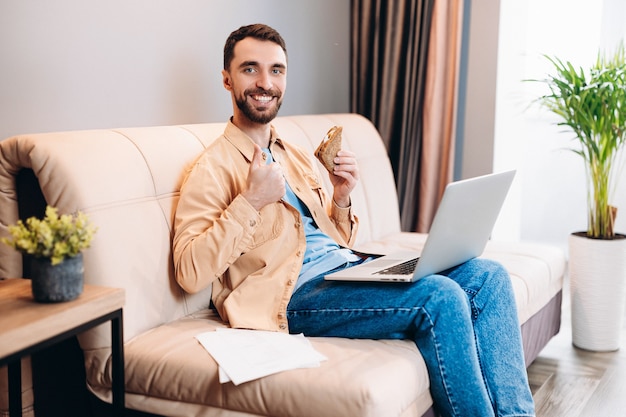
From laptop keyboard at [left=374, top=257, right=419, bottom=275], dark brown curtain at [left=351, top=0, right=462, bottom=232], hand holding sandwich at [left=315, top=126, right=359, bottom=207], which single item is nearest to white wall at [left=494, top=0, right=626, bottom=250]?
dark brown curtain at [left=351, top=0, right=462, bottom=232]

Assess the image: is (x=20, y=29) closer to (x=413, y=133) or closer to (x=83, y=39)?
(x=83, y=39)

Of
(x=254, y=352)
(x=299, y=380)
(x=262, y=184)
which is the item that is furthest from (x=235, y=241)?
(x=299, y=380)

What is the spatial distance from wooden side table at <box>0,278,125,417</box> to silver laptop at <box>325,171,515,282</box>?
22.1 inches

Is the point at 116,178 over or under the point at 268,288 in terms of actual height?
over

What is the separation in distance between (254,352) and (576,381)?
56.9 inches

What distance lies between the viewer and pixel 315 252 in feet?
6.83

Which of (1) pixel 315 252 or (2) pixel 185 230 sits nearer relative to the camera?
(2) pixel 185 230

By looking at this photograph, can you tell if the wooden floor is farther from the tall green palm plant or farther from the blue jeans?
the blue jeans

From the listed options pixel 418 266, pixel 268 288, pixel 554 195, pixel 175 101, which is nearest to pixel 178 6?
pixel 175 101

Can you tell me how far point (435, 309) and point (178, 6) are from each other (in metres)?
1.43

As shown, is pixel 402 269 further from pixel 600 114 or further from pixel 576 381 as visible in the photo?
pixel 600 114

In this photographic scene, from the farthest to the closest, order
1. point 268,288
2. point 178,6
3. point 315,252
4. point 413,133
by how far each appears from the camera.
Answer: point 413,133 → point 178,6 → point 315,252 → point 268,288

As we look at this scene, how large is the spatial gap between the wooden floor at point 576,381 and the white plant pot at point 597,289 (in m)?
0.07

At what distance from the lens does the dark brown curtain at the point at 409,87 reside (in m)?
3.51
